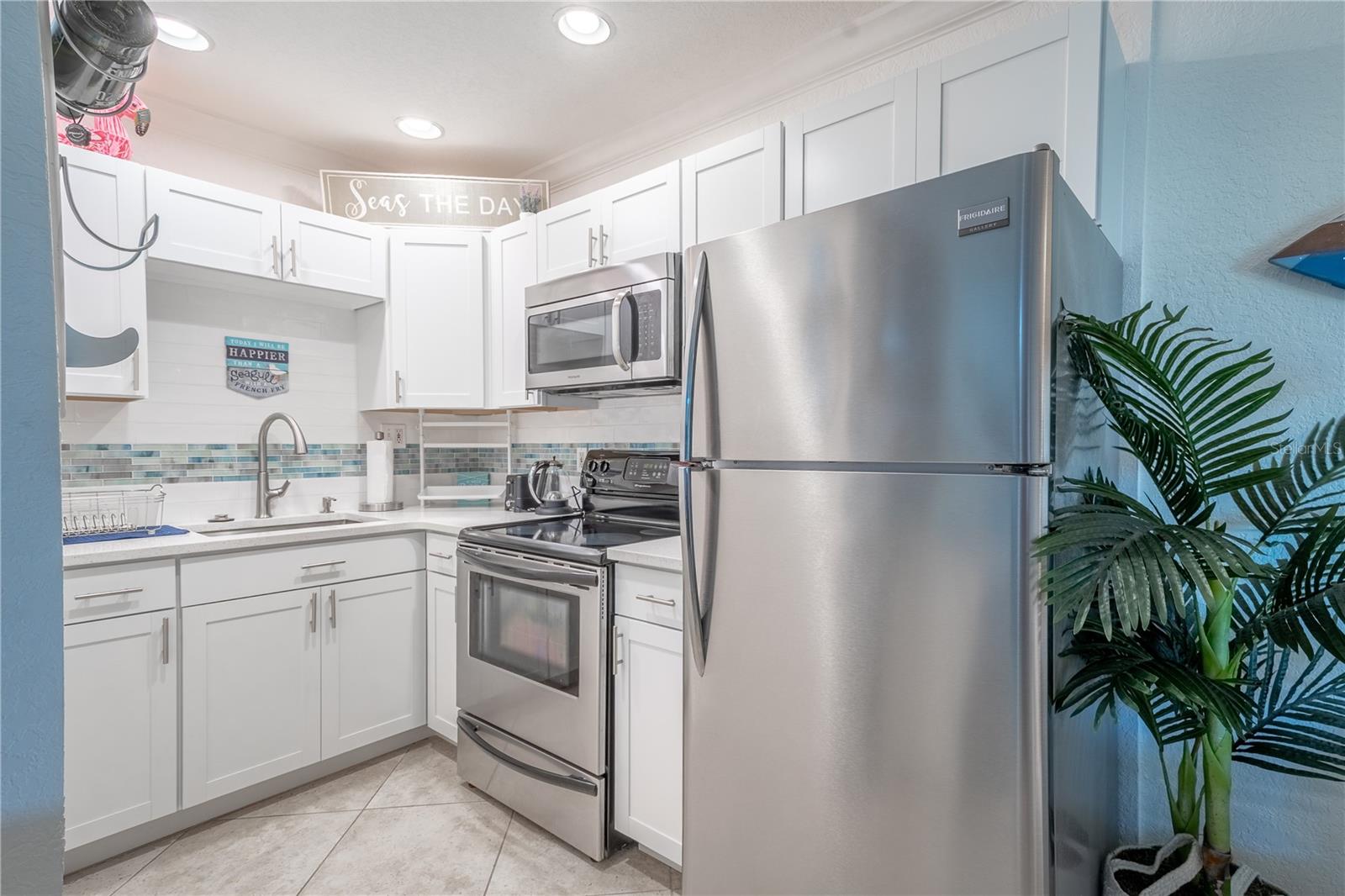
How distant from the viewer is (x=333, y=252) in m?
2.78

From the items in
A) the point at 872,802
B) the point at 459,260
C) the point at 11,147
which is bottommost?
the point at 872,802

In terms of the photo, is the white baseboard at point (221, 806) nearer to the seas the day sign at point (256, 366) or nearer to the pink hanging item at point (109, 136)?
the seas the day sign at point (256, 366)

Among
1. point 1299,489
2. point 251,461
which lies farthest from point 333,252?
point 1299,489

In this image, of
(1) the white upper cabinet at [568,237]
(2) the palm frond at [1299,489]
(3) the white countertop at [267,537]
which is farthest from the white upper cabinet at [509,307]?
(2) the palm frond at [1299,489]

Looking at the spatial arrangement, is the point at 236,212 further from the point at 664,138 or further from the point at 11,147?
the point at 11,147

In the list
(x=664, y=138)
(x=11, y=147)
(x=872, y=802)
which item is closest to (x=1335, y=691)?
(x=872, y=802)

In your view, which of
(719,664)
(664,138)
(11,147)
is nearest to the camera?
(11,147)

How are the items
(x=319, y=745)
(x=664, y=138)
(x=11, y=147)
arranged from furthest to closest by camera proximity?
(x=664, y=138)
(x=319, y=745)
(x=11, y=147)

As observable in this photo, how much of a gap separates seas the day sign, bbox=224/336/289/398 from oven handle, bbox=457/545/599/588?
4.32ft

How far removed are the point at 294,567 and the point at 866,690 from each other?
2.06m

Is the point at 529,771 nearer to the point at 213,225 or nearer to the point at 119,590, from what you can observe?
the point at 119,590

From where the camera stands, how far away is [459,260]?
116 inches

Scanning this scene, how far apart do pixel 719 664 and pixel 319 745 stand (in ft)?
5.90

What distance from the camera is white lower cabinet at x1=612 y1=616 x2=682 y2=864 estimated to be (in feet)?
5.83
